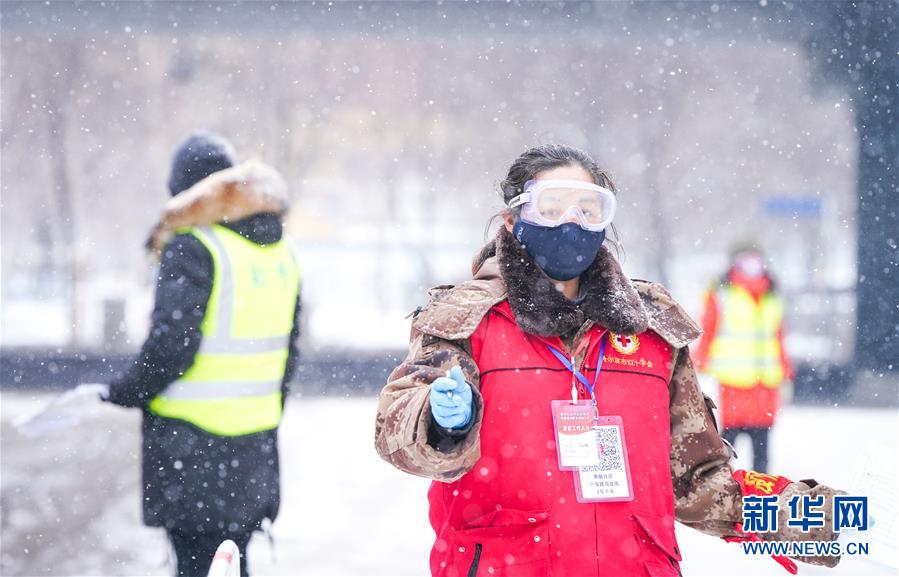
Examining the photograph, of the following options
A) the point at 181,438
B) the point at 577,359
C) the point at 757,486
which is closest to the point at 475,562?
the point at 577,359

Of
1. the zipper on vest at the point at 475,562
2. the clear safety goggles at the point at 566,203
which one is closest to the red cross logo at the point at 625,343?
the clear safety goggles at the point at 566,203

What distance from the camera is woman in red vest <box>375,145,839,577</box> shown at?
73.9 inches

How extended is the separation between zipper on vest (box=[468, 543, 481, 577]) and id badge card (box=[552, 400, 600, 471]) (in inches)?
9.5

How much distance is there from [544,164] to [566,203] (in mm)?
112

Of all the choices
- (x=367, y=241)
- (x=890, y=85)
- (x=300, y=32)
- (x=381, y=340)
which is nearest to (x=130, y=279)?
(x=367, y=241)

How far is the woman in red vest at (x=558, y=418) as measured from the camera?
1.88 m

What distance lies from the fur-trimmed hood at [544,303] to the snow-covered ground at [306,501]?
642 mm

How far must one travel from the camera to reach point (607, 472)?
1941mm

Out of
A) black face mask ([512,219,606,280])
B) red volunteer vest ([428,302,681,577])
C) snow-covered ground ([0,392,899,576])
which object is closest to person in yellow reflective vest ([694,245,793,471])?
snow-covered ground ([0,392,899,576])

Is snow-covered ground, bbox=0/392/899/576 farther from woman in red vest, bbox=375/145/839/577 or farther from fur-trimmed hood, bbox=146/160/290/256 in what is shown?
fur-trimmed hood, bbox=146/160/290/256

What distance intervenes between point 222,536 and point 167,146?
17.2 m

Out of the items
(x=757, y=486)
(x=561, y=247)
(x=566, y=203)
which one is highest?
(x=566, y=203)

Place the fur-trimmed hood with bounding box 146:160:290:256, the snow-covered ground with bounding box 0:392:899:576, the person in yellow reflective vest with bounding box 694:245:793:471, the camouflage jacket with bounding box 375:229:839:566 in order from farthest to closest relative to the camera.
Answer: the person in yellow reflective vest with bounding box 694:245:793:471, the snow-covered ground with bounding box 0:392:899:576, the fur-trimmed hood with bounding box 146:160:290:256, the camouflage jacket with bounding box 375:229:839:566

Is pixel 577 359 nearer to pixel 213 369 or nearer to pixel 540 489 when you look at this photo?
pixel 540 489
